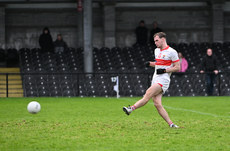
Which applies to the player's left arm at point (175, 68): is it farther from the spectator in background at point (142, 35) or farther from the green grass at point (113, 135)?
the spectator in background at point (142, 35)

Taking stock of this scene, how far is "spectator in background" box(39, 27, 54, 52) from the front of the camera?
26703mm

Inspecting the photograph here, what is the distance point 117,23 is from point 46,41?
643 cm

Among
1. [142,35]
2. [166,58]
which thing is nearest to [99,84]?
[142,35]

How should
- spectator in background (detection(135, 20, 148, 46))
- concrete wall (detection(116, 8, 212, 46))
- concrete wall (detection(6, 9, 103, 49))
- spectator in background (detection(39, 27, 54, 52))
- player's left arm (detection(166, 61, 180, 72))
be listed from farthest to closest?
concrete wall (detection(116, 8, 212, 46)), concrete wall (detection(6, 9, 103, 49)), spectator in background (detection(135, 20, 148, 46)), spectator in background (detection(39, 27, 54, 52)), player's left arm (detection(166, 61, 180, 72))

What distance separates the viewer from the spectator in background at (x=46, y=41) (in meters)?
26.7

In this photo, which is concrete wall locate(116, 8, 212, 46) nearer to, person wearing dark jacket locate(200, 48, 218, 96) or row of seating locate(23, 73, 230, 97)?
row of seating locate(23, 73, 230, 97)

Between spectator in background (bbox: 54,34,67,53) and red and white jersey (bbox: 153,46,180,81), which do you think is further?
spectator in background (bbox: 54,34,67,53)

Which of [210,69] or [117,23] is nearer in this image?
[210,69]

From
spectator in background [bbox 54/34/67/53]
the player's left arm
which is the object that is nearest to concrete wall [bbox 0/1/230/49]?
spectator in background [bbox 54/34/67/53]

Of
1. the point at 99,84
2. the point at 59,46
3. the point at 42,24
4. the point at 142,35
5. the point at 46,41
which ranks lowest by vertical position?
the point at 99,84

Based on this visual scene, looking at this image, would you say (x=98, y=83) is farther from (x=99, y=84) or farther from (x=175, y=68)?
(x=175, y=68)

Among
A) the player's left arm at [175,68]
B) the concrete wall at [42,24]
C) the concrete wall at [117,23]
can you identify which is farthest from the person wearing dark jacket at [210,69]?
the player's left arm at [175,68]

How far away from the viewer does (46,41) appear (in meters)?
27.0

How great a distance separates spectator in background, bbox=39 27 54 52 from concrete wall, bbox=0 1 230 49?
444 cm
